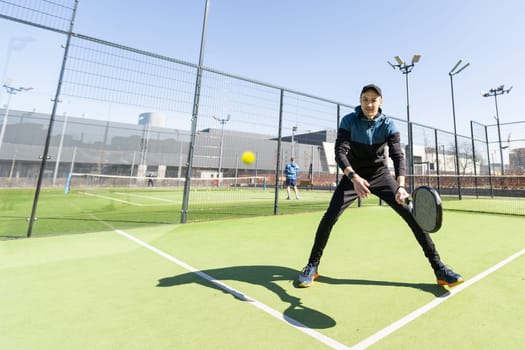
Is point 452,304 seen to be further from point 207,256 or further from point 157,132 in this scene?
point 157,132

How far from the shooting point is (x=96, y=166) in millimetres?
32938

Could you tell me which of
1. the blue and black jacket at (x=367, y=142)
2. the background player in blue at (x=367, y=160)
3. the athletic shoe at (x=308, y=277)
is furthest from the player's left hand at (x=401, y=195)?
the athletic shoe at (x=308, y=277)

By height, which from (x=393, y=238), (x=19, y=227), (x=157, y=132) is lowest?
(x=19, y=227)

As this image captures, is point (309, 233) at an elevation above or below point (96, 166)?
below

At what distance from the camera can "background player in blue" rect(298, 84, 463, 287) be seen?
8.94ft

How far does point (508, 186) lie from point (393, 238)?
21947 mm

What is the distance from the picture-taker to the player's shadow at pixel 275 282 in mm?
2000

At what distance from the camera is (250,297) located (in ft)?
7.86

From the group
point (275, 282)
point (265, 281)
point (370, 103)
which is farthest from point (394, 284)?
point (370, 103)

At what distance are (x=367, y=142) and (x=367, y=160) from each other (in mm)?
213

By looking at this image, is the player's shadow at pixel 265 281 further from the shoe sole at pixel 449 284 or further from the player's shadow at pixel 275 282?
the shoe sole at pixel 449 284

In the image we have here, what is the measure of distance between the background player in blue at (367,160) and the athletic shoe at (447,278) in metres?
0.05

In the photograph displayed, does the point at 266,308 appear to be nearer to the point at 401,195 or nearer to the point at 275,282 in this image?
the point at 275,282

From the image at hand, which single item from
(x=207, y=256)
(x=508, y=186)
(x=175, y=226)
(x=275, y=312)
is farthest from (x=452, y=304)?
(x=508, y=186)
